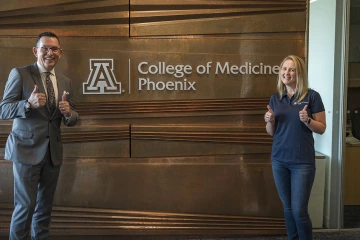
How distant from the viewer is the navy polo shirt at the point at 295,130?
3.09 meters

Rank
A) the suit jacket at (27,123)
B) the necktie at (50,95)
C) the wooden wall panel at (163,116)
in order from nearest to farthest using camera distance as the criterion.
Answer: the suit jacket at (27,123)
the necktie at (50,95)
the wooden wall panel at (163,116)

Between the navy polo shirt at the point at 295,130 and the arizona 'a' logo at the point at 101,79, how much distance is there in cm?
152

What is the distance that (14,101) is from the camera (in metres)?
2.93

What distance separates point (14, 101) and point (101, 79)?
98 cm

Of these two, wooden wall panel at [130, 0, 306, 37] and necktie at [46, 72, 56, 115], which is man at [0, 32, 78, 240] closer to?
necktie at [46, 72, 56, 115]

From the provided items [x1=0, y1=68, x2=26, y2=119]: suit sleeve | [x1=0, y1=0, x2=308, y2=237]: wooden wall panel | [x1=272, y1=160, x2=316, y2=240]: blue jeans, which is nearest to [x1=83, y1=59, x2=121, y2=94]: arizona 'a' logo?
[x1=0, y1=0, x2=308, y2=237]: wooden wall panel

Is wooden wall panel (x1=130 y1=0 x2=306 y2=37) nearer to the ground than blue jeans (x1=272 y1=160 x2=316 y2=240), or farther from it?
farther from it

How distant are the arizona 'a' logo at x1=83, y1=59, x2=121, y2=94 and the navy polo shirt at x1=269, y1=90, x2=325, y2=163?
1525 mm

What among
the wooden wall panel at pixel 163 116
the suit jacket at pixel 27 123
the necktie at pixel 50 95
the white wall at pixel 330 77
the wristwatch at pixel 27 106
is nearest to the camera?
the wristwatch at pixel 27 106

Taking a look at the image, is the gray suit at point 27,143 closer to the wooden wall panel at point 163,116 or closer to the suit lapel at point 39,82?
the suit lapel at point 39,82

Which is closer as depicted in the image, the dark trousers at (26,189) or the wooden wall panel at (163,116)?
the dark trousers at (26,189)

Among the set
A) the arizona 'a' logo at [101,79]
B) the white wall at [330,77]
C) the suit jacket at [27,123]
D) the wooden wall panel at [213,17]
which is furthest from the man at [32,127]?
the white wall at [330,77]

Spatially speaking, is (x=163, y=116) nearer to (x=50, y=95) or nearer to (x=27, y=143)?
(x=50, y=95)

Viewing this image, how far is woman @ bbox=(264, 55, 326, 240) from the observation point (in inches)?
122
